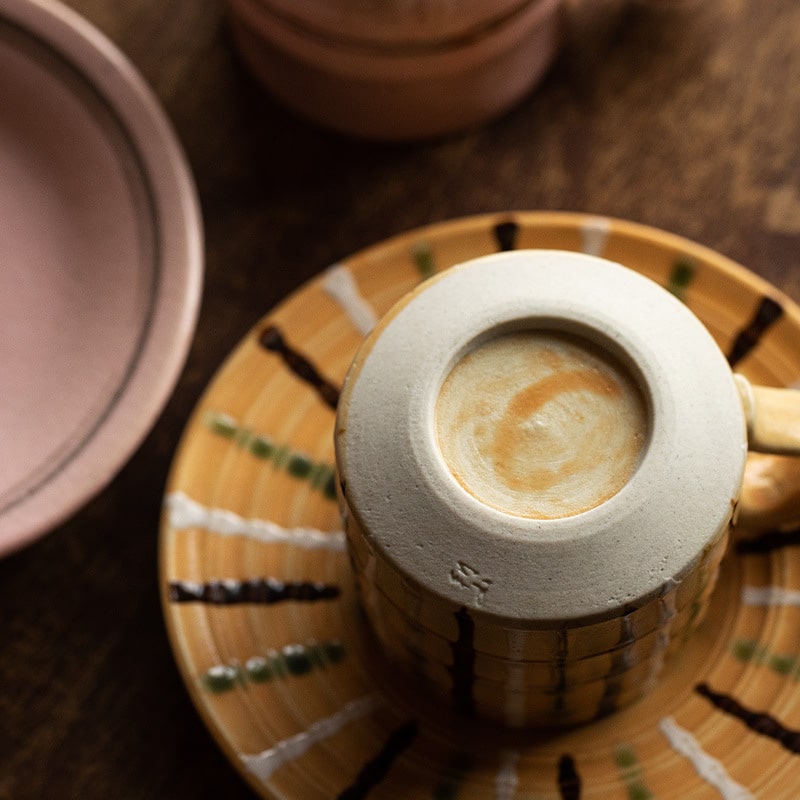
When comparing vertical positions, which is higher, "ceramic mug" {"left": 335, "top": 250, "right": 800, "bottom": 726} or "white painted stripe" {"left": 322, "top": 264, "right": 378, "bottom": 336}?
"ceramic mug" {"left": 335, "top": 250, "right": 800, "bottom": 726}

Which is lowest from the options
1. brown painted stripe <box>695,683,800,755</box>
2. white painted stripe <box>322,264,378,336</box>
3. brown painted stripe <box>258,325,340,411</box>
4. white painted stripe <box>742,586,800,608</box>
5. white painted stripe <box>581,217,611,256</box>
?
brown painted stripe <box>258,325,340,411</box>

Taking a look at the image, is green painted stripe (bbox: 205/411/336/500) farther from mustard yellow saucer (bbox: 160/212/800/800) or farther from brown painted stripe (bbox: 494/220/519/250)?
brown painted stripe (bbox: 494/220/519/250)

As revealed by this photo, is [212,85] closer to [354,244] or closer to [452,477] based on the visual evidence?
[354,244]

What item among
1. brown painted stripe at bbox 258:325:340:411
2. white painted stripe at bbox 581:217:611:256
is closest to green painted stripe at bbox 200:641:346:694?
brown painted stripe at bbox 258:325:340:411

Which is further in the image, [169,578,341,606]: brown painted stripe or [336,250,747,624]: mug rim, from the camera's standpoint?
[169,578,341,606]: brown painted stripe

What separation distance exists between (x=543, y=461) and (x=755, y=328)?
0.58 ft

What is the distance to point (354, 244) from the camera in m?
0.58

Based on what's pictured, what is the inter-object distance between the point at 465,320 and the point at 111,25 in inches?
14.5

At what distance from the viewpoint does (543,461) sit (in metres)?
0.35

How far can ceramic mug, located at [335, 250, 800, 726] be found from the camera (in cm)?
34

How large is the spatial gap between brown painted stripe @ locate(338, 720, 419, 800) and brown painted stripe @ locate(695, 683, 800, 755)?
12cm

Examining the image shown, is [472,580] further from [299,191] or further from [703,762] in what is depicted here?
[299,191]

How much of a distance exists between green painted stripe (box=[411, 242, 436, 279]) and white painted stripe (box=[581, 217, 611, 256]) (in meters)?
0.07

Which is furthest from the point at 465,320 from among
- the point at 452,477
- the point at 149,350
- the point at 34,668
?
the point at 34,668
